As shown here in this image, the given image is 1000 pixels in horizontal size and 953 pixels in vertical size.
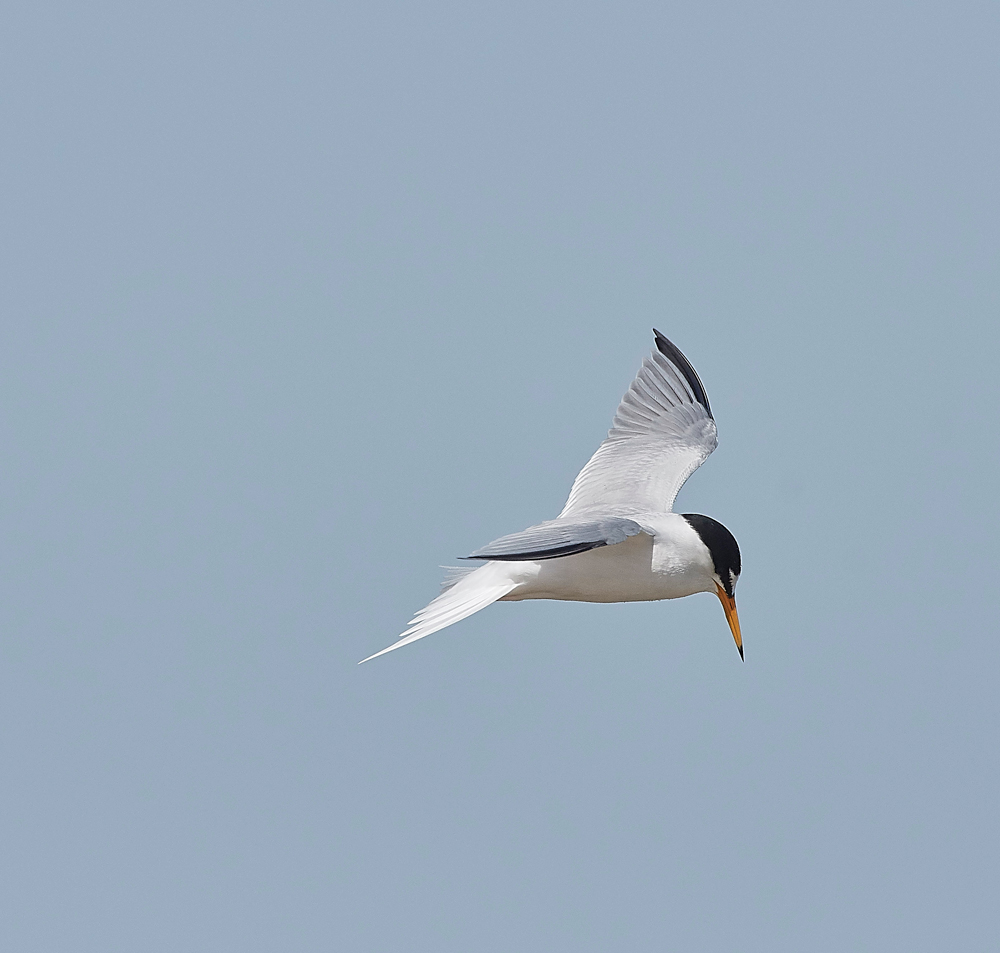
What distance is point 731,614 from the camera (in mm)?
8578

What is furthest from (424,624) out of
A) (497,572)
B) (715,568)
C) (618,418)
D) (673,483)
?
(618,418)

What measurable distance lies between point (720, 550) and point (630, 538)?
60 cm

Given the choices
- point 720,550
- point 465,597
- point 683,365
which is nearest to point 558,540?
point 465,597

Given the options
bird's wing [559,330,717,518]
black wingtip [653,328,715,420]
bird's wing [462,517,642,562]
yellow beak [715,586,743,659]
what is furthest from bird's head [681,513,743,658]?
black wingtip [653,328,715,420]

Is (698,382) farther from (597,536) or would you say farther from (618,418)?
(597,536)

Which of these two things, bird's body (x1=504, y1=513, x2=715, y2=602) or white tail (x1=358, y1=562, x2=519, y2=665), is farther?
bird's body (x1=504, y1=513, x2=715, y2=602)

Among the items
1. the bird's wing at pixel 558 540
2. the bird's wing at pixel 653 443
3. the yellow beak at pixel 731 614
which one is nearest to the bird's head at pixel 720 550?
the yellow beak at pixel 731 614

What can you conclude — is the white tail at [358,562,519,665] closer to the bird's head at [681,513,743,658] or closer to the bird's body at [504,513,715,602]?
the bird's body at [504,513,715,602]

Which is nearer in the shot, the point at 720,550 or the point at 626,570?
the point at 626,570

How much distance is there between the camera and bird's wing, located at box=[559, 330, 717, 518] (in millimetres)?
9305

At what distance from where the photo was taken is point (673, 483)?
949 cm

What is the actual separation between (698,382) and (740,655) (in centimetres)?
268

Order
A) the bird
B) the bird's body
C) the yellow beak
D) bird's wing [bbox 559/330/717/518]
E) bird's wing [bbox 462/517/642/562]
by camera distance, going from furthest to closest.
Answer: bird's wing [bbox 559/330/717/518], the yellow beak, the bird's body, the bird, bird's wing [bbox 462/517/642/562]

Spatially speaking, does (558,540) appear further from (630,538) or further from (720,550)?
(720,550)
